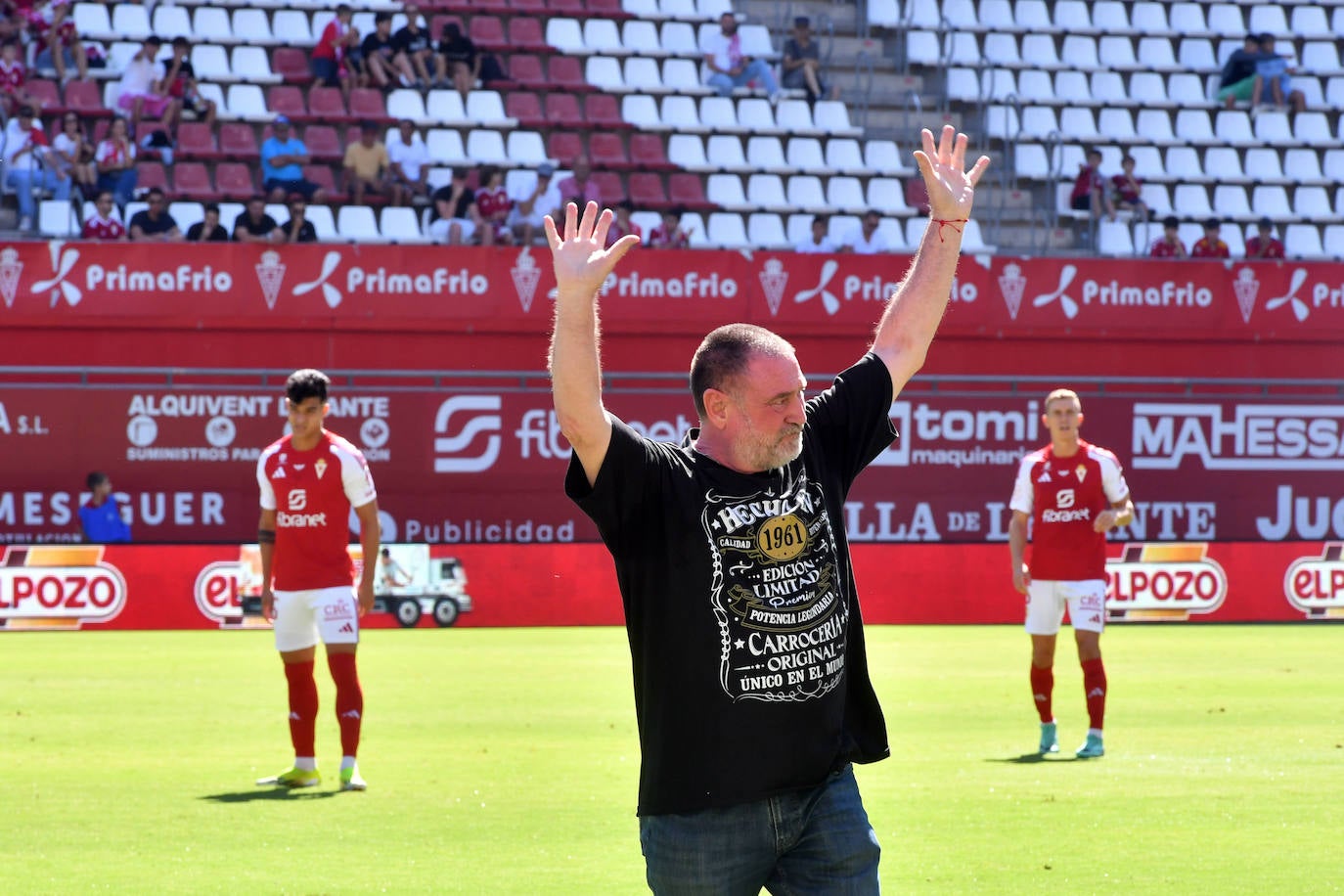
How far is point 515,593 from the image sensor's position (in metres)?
23.7

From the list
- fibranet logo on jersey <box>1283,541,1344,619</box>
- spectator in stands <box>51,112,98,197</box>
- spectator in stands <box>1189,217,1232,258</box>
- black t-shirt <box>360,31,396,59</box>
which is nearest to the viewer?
fibranet logo on jersey <box>1283,541,1344,619</box>

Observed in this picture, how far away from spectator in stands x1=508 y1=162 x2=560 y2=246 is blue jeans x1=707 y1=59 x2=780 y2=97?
4.91 metres

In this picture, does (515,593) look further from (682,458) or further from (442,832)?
(682,458)

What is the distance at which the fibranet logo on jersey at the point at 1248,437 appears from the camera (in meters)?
26.8

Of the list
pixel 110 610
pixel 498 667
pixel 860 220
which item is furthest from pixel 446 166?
pixel 498 667

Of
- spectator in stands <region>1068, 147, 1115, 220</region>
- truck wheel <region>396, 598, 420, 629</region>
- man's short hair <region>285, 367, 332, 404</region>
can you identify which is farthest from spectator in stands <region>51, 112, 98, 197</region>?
man's short hair <region>285, 367, 332, 404</region>

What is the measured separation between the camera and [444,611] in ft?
77.4

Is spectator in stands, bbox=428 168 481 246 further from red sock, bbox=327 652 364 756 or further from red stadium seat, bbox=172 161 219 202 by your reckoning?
red sock, bbox=327 652 364 756

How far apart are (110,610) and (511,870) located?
51.5 feet

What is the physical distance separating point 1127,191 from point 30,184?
1674 centimetres

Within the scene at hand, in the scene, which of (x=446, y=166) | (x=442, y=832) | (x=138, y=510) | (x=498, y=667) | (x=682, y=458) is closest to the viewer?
(x=682, y=458)

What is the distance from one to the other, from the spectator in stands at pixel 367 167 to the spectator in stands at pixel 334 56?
1899 mm

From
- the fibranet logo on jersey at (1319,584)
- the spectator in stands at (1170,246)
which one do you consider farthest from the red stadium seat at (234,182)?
Result: the fibranet logo on jersey at (1319,584)

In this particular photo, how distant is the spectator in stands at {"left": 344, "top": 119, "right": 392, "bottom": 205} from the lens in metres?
26.6
